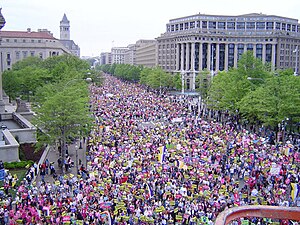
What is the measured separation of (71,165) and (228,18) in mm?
112941

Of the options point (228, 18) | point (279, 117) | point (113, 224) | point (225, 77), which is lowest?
point (113, 224)

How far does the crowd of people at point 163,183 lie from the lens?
21312 mm

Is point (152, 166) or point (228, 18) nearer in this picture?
point (152, 166)

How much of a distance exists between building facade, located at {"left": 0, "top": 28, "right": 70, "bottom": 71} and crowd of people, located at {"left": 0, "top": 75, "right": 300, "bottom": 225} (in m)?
89.8

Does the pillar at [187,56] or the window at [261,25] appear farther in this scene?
the window at [261,25]

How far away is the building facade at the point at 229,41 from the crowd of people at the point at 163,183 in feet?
308

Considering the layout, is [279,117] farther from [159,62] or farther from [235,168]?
[159,62]

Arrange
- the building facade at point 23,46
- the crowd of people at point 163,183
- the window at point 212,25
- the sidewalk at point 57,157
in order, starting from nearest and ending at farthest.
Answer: the crowd of people at point 163,183 < the sidewalk at point 57,157 < the building facade at point 23,46 < the window at point 212,25

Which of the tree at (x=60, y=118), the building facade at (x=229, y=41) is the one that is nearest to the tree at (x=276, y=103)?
the tree at (x=60, y=118)

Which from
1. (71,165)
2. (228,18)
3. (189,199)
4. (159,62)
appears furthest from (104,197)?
(159,62)

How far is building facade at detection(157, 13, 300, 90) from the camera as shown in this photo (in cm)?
13200

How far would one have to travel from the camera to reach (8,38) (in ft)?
400

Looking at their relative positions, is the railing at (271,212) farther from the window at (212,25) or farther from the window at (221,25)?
the window at (221,25)

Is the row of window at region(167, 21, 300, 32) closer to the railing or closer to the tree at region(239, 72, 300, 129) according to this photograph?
the tree at region(239, 72, 300, 129)
